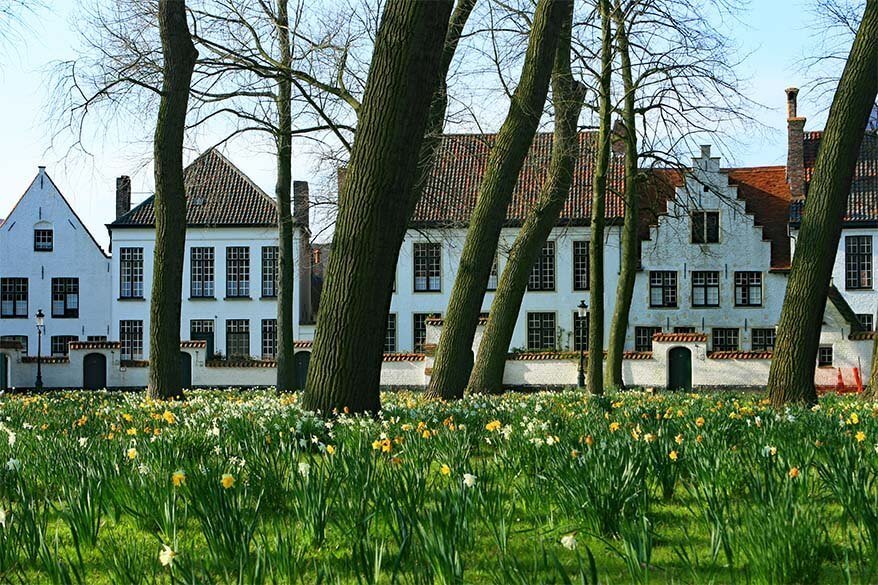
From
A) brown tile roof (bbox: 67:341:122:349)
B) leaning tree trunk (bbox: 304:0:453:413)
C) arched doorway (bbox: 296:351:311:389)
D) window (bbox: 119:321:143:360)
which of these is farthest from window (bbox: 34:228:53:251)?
leaning tree trunk (bbox: 304:0:453:413)

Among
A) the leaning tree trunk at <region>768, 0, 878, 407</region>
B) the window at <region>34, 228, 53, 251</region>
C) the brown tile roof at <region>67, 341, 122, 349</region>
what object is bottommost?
the brown tile roof at <region>67, 341, 122, 349</region>

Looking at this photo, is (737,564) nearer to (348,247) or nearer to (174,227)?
(348,247)

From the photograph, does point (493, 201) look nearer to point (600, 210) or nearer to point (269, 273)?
point (600, 210)

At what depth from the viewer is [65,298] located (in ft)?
175

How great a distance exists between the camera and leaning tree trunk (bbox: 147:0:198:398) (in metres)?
14.8

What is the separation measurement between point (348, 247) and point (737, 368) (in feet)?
108

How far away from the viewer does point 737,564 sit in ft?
11.8

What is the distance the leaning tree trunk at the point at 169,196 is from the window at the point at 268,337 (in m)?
36.4

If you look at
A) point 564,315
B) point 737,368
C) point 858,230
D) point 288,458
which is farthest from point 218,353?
point 288,458

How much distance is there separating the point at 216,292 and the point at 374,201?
44.7m

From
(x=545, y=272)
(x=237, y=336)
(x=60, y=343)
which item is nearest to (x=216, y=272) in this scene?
(x=237, y=336)

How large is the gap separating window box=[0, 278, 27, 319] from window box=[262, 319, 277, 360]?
12209mm

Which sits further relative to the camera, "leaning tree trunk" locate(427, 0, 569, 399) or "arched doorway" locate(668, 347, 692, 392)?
"arched doorway" locate(668, 347, 692, 392)

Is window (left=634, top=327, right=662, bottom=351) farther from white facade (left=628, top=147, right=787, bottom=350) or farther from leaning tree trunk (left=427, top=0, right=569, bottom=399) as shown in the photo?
leaning tree trunk (left=427, top=0, right=569, bottom=399)
